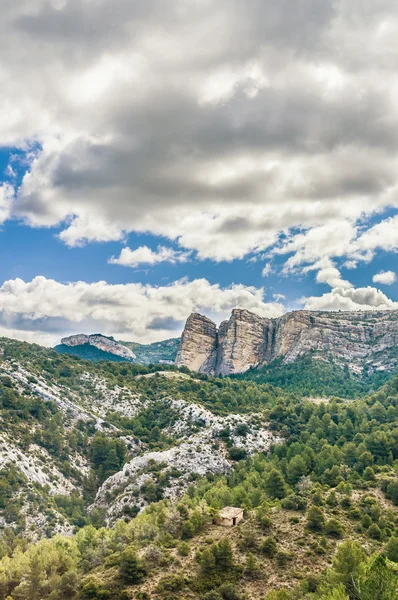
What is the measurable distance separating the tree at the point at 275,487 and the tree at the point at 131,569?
42478 millimetres

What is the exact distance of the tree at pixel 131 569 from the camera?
6059 centimetres

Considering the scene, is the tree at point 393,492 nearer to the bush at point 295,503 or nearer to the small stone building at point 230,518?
the bush at point 295,503

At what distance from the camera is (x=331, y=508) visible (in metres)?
80.2

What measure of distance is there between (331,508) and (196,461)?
5765cm

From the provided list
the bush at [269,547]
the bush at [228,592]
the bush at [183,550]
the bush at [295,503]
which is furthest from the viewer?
the bush at [295,503]

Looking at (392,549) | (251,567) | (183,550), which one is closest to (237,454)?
(183,550)

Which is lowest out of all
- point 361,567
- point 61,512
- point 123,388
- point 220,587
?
point 61,512

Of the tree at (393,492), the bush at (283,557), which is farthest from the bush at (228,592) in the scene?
the tree at (393,492)

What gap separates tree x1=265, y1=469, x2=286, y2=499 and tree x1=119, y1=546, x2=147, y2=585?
42478mm

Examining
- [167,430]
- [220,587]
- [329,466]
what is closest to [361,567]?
[220,587]

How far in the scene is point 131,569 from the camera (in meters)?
61.2

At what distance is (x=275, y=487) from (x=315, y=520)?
84.8ft

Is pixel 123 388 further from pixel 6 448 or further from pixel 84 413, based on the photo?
pixel 6 448

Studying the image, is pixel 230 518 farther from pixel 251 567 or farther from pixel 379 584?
pixel 379 584
